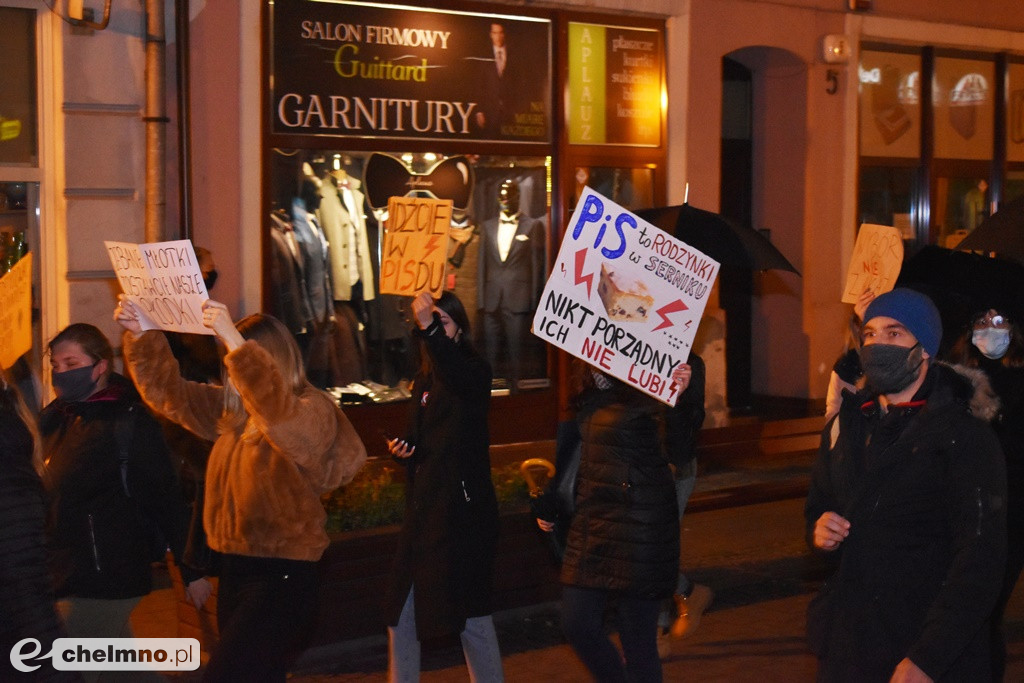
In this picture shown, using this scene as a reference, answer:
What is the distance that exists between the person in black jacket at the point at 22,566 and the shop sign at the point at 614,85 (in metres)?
8.50

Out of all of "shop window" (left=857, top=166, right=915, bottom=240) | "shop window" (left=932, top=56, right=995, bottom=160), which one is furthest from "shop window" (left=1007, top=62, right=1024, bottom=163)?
"shop window" (left=857, top=166, right=915, bottom=240)

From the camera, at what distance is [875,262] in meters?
6.68

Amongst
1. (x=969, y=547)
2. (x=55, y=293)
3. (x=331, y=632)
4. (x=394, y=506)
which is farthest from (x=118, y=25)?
(x=969, y=547)

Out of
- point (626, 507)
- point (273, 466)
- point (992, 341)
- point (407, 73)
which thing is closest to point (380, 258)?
point (407, 73)

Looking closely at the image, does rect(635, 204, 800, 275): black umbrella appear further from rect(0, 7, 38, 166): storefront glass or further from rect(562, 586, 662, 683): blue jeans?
rect(0, 7, 38, 166): storefront glass

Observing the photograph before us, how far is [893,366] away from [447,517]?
2101mm

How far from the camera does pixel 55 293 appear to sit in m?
9.26

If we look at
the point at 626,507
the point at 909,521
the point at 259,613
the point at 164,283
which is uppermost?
the point at 164,283

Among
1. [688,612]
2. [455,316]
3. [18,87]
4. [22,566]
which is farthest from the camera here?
[18,87]

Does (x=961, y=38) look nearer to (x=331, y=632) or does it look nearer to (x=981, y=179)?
(x=981, y=179)

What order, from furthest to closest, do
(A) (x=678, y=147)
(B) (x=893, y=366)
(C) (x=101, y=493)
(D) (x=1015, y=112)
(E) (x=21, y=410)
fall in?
(D) (x=1015, y=112) → (A) (x=678, y=147) → (C) (x=101, y=493) → (B) (x=893, y=366) → (E) (x=21, y=410)

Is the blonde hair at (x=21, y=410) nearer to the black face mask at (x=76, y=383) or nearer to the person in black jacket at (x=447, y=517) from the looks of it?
the black face mask at (x=76, y=383)

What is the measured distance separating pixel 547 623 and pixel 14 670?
165 inches

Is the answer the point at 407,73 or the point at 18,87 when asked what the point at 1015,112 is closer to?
the point at 407,73
